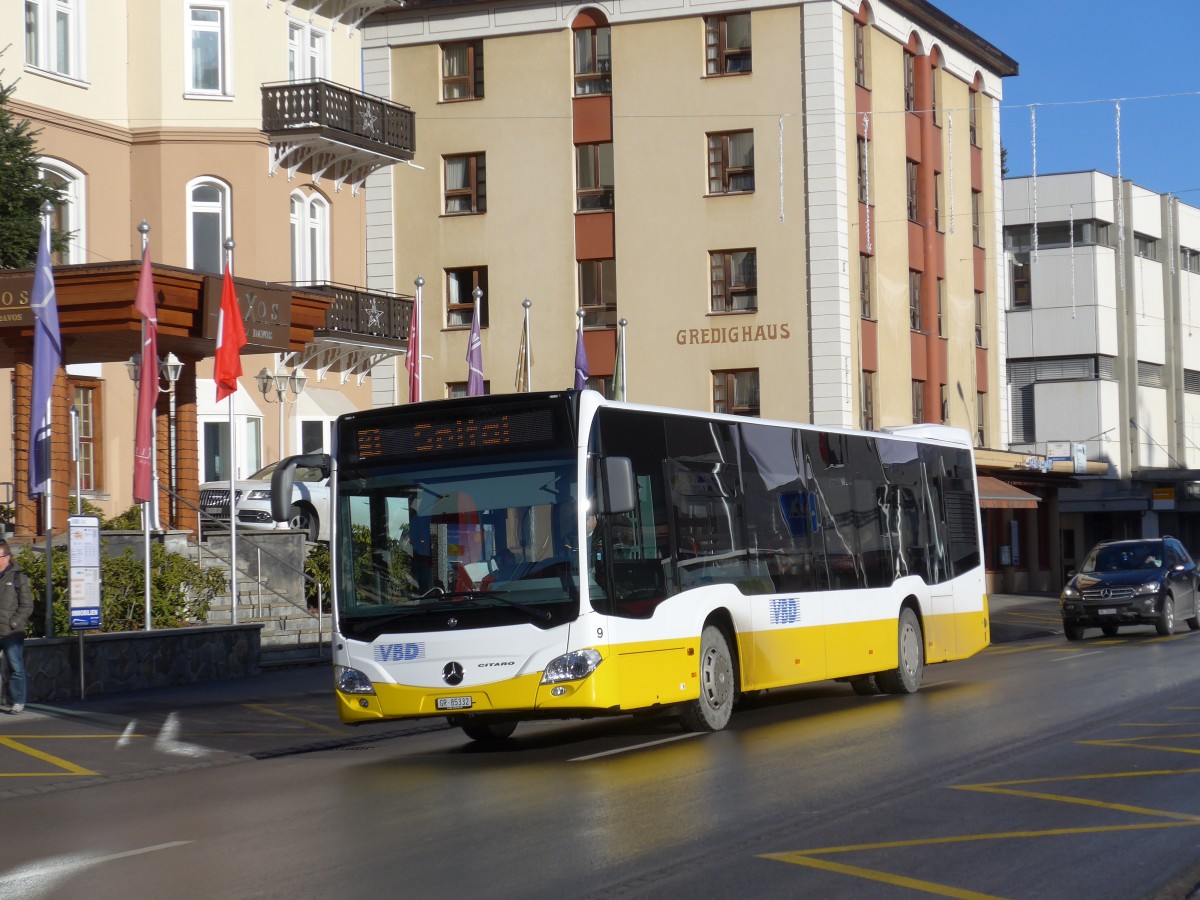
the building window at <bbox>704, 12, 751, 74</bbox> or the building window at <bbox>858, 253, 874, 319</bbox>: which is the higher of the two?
the building window at <bbox>704, 12, 751, 74</bbox>

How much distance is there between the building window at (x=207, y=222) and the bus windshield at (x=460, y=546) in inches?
929

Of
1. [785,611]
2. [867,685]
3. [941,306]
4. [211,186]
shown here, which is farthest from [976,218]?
[785,611]

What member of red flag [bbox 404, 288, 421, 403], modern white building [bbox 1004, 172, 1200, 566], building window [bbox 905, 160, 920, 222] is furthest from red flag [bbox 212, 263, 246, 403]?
modern white building [bbox 1004, 172, 1200, 566]

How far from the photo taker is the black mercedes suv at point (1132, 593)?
31.8 m

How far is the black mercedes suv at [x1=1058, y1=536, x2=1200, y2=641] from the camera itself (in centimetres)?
3175

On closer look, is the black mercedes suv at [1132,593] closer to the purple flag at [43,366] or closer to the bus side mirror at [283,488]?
the purple flag at [43,366]

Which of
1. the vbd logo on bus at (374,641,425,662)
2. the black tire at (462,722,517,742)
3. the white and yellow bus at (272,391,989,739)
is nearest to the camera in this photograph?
the white and yellow bus at (272,391,989,739)

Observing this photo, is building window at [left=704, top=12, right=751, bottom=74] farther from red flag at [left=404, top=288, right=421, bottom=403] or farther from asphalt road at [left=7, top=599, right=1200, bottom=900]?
asphalt road at [left=7, top=599, right=1200, bottom=900]

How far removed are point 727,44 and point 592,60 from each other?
12.1 feet

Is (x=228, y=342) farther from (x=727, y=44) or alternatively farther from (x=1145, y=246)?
(x=1145, y=246)

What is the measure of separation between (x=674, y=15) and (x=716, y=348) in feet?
28.1

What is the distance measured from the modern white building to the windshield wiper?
54.4 meters

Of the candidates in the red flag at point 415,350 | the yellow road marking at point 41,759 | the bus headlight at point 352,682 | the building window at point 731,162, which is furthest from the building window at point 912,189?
the bus headlight at point 352,682

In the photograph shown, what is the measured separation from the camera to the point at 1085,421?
6706 cm
